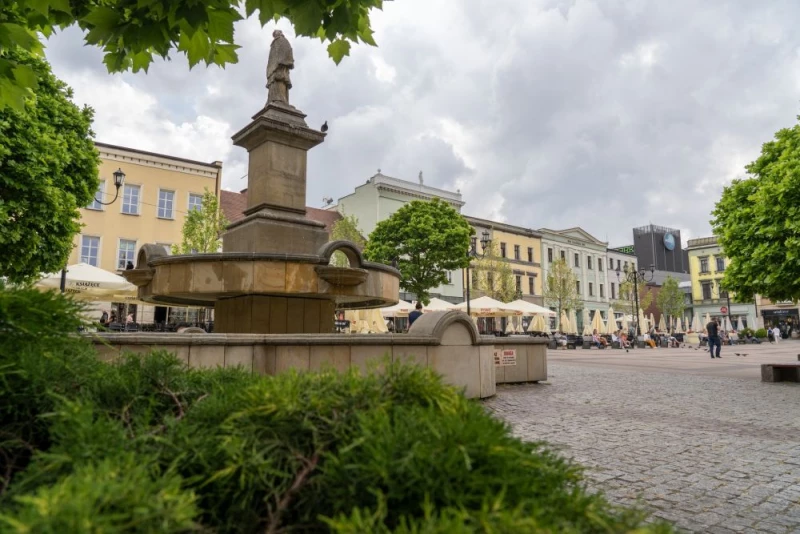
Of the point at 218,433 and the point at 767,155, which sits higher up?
the point at 767,155

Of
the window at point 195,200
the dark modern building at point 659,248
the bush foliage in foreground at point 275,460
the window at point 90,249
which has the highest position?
the dark modern building at point 659,248

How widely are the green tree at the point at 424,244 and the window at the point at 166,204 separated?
1427 cm

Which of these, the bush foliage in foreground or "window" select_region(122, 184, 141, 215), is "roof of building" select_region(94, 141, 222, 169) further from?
the bush foliage in foreground

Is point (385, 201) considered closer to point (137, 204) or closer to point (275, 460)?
point (137, 204)

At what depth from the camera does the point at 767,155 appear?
51.7 ft

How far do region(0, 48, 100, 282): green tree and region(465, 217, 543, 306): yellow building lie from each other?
43.3 metres

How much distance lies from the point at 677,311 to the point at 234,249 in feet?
239

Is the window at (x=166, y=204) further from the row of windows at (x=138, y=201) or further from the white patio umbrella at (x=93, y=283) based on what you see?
the white patio umbrella at (x=93, y=283)

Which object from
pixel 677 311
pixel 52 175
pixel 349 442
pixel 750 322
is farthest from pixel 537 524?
pixel 750 322

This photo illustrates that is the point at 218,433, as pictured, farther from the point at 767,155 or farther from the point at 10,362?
the point at 767,155

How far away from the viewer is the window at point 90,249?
3177 centimetres

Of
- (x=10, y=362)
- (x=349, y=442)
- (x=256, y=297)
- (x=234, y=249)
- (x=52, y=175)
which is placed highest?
(x=52, y=175)

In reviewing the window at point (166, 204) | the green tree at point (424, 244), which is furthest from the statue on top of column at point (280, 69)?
the green tree at point (424, 244)

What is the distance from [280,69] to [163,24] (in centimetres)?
755
